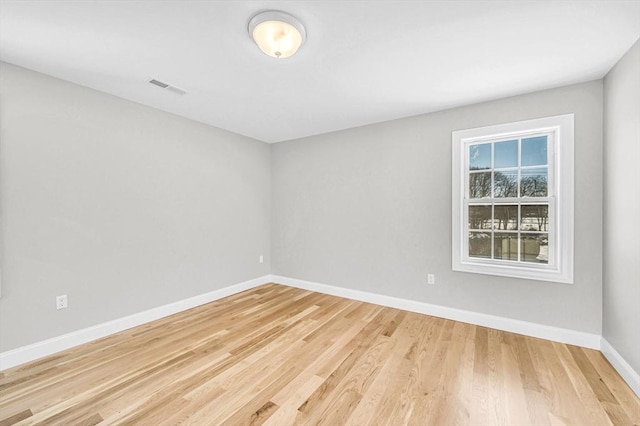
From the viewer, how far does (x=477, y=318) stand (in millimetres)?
2908

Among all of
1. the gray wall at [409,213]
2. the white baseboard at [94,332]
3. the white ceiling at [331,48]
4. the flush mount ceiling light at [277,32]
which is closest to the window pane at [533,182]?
the gray wall at [409,213]

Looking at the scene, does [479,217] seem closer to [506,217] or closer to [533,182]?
[506,217]

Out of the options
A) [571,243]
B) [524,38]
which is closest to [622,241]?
[571,243]

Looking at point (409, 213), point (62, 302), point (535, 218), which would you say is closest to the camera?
point (62, 302)

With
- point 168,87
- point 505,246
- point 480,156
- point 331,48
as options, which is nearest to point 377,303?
point 505,246

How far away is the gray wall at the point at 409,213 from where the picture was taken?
245cm

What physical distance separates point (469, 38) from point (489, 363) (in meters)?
2.53

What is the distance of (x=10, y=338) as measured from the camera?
2127 mm

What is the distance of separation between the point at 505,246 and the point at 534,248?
25 cm

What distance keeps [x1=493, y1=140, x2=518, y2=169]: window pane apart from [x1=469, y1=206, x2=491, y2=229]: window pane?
494 mm

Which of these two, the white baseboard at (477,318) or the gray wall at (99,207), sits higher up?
the gray wall at (99,207)

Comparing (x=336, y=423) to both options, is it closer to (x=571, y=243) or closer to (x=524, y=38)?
(x=571, y=243)

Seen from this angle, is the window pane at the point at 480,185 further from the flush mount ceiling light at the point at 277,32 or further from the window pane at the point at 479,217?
the flush mount ceiling light at the point at 277,32

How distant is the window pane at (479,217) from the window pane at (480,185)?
0.49ft
